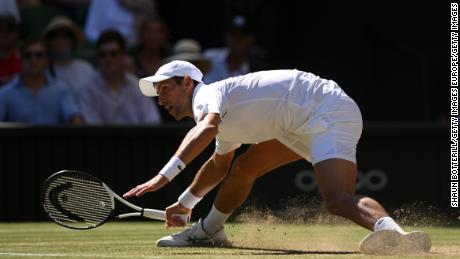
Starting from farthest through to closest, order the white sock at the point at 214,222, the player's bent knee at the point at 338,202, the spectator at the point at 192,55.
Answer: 1. the spectator at the point at 192,55
2. the white sock at the point at 214,222
3. the player's bent knee at the point at 338,202

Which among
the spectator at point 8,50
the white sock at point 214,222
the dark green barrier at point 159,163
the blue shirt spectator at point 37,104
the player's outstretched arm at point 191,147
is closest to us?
the player's outstretched arm at point 191,147

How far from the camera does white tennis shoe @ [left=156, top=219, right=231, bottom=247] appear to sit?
8.31m

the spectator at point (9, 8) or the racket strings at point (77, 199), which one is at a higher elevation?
the spectator at point (9, 8)

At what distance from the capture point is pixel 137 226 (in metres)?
10.9

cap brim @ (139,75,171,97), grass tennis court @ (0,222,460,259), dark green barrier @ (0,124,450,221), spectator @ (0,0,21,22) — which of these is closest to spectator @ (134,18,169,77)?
spectator @ (0,0,21,22)

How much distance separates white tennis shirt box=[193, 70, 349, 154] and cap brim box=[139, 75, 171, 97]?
0.86 feet

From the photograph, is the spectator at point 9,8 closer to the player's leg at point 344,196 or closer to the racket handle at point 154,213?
the racket handle at point 154,213

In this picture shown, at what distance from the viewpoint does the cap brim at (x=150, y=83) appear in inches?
311

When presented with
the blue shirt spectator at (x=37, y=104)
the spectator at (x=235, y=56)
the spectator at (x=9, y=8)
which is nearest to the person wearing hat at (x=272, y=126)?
the blue shirt spectator at (x=37, y=104)

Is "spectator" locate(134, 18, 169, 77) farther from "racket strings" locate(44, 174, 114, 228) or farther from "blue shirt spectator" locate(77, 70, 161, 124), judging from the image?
"racket strings" locate(44, 174, 114, 228)

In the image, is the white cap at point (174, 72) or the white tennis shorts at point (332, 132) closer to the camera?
the white tennis shorts at point (332, 132)

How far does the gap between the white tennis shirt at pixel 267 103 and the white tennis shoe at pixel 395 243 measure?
95cm

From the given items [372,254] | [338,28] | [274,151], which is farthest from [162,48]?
[372,254]

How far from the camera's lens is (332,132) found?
7.84 metres
